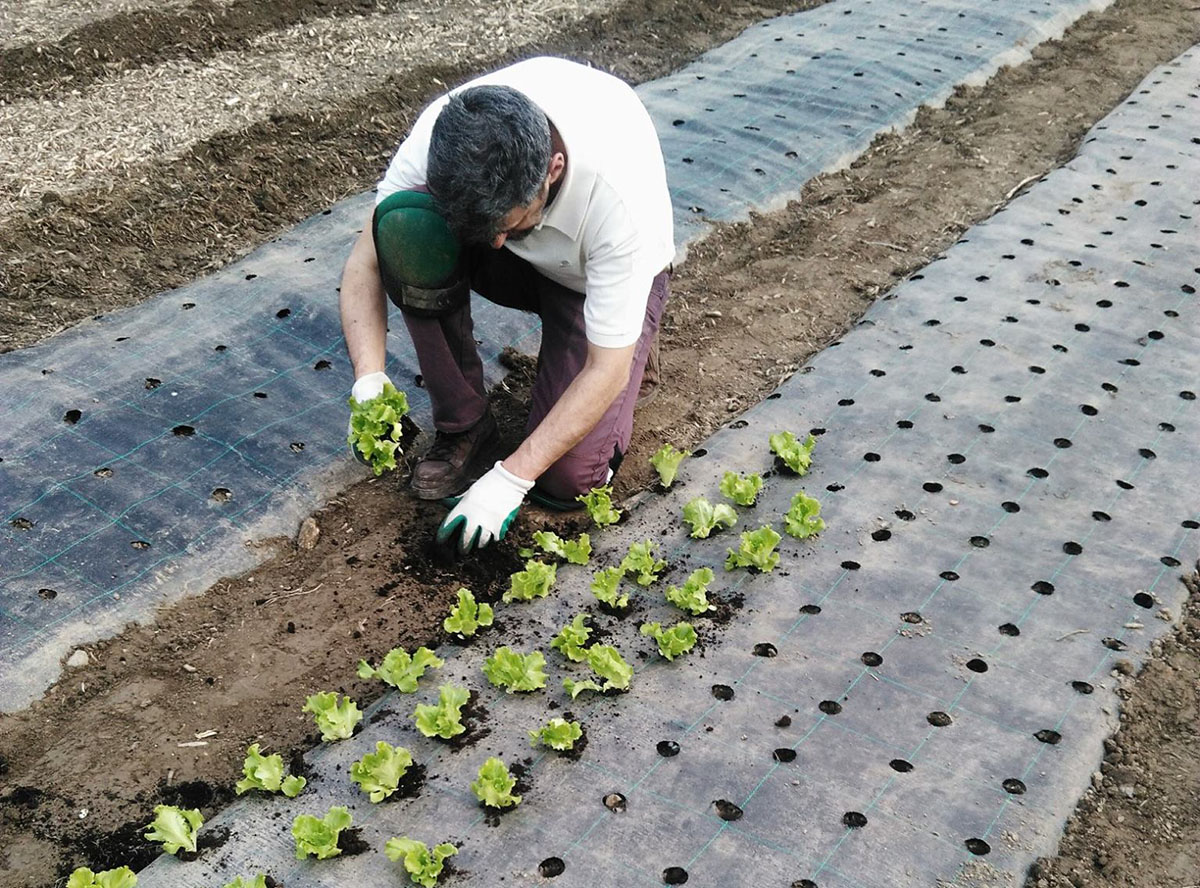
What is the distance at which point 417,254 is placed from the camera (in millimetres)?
3139

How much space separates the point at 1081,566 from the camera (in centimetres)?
304

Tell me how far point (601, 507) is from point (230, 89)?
3844 mm

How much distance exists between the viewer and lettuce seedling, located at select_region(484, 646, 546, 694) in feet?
8.77

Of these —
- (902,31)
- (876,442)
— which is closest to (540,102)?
(876,442)

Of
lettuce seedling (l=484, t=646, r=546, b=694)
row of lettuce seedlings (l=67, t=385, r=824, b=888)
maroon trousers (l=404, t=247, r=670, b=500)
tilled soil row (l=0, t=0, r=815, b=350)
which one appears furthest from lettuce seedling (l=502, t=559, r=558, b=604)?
tilled soil row (l=0, t=0, r=815, b=350)

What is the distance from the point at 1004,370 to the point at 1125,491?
0.69m

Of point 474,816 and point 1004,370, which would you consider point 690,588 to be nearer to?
point 474,816

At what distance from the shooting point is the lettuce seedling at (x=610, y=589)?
2.94 m

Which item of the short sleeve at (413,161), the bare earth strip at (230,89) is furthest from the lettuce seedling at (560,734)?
the bare earth strip at (230,89)

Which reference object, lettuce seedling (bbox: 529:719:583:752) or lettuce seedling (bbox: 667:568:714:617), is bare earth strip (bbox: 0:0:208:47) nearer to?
lettuce seedling (bbox: 667:568:714:617)

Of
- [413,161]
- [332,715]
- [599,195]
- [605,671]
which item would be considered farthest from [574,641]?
[413,161]

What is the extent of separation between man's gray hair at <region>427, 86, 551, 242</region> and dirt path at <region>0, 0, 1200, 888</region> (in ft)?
3.45

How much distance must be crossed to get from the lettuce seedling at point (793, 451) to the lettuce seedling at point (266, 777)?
65.4 inches

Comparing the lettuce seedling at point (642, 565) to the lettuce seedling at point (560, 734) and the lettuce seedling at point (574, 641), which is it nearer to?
the lettuce seedling at point (574, 641)
